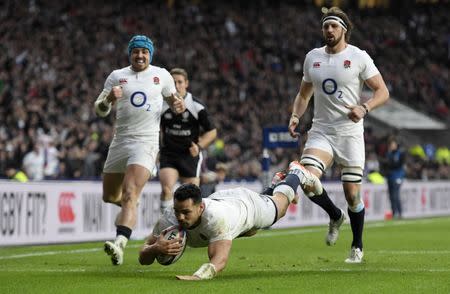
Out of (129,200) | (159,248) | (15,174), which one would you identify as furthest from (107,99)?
(15,174)

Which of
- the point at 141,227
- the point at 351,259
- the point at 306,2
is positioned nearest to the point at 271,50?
the point at 306,2

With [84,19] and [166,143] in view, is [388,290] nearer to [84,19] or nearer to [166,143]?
[166,143]

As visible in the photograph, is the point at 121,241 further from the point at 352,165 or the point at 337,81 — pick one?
the point at 337,81

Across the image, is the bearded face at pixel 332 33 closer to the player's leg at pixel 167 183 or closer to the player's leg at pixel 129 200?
the player's leg at pixel 129 200

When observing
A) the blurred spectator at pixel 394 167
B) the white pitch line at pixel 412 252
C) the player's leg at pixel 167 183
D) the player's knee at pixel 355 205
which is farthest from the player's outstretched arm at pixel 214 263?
the blurred spectator at pixel 394 167

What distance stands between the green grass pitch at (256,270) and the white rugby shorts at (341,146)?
3.60 ft

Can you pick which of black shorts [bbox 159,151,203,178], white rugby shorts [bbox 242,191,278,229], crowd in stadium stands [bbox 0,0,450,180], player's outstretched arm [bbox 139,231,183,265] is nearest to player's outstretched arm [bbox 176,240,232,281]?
player's outstretched arm [bbox 139,231,183,265]

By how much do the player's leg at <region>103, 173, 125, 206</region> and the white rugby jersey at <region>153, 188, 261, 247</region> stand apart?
2.80 metres

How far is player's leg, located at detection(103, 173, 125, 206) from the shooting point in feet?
43.8

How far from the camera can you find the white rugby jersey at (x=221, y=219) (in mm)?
9992

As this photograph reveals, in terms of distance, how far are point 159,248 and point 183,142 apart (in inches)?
229

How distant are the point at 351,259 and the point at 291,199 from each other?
4.21 feet

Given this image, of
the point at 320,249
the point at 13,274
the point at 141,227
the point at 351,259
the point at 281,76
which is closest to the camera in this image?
the point at 13,274

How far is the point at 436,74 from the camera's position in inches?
1859
